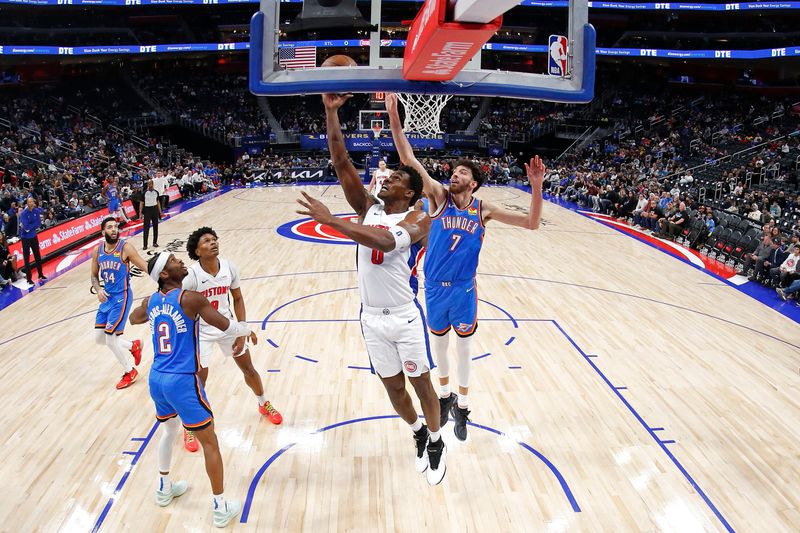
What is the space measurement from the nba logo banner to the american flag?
1796 millimetres

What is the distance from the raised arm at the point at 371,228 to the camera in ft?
9.36

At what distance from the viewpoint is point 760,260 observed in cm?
1098

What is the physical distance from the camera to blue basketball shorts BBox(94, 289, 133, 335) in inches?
242

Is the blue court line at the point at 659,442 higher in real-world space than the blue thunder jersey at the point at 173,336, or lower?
lower

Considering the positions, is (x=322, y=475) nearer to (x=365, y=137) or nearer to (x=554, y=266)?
(x=554, y=266)

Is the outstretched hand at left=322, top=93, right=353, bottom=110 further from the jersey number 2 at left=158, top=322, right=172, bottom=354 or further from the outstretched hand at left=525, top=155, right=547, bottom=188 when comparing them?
the jersey number 2 at left=158, top=322, right=172, bottom=354

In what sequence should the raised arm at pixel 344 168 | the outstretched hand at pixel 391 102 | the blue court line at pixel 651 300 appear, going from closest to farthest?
the raised arm at pixel 344 168 < the outstretched hand at pixel 391 102 < the blue court line at pixel 651 300

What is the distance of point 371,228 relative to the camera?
319cm

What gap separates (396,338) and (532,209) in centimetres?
152

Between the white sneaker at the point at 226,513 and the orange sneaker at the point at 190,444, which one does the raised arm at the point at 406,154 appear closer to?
the white sneaker at the point at 226,513

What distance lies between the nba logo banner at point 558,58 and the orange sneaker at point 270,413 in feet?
12.4

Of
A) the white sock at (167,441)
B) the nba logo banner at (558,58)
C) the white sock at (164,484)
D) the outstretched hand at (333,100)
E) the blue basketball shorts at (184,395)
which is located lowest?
the white sock at (164,484)

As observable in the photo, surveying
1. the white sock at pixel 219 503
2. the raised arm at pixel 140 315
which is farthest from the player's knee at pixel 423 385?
the raised arm at pixel 140 315

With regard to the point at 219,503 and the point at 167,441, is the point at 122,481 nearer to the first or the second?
the point at 167,441
